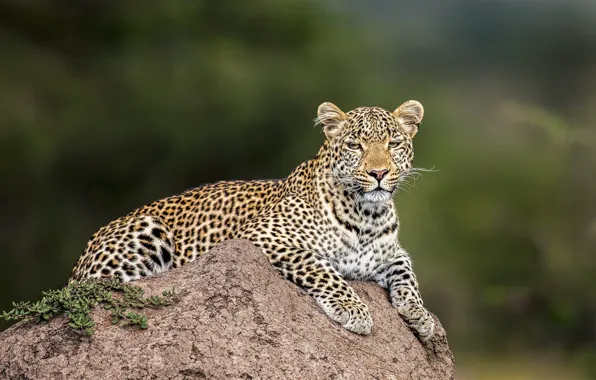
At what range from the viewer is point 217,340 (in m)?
8.61

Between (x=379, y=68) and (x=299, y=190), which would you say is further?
(x=379, y=68)

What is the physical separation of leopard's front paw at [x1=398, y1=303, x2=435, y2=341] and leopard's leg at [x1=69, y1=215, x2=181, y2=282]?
7.09ft

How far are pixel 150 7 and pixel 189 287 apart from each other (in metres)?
22.6

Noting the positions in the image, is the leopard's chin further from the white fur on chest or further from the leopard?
the white fur on chest

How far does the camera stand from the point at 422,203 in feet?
90.4

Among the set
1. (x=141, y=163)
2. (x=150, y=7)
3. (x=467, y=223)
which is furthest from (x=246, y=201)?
(x=150, y=7)

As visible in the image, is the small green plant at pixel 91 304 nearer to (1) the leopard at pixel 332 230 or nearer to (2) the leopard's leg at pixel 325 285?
(2) the leopard's leg at pixel 325 285

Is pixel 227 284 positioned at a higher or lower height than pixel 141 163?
lower

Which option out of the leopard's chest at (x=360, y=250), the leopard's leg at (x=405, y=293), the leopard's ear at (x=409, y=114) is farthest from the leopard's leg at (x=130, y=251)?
the leopard's ear at (x=409, y=114)

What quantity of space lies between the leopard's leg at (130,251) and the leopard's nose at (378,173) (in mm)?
2120

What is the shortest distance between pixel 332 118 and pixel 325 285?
1.64 metres

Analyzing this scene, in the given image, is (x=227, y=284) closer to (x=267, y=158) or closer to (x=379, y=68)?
(x=267, y=158)

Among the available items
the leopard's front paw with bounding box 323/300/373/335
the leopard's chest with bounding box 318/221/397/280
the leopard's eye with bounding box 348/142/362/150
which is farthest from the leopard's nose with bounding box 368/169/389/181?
the leopard's front paw with bounding box 323/300/373/335

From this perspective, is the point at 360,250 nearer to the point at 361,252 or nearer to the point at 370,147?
the point at 361,252
